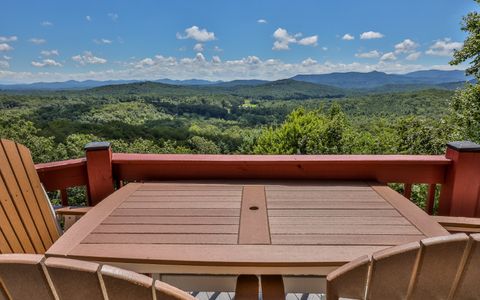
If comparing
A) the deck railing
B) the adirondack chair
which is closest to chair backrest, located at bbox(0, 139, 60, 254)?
the adirondack chair

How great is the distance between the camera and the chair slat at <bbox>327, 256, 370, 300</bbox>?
2.57 feet

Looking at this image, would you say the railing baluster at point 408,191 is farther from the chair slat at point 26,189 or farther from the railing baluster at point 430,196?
the chair slat at point 26,189

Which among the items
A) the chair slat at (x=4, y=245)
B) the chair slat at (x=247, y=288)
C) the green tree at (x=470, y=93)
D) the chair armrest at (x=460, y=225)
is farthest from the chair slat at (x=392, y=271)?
the green tree at (x=470, y=93)

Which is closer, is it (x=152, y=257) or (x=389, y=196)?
(x=152, y=257)

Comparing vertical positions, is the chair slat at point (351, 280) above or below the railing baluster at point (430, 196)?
above

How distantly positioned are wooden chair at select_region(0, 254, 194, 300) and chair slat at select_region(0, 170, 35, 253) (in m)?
0.78

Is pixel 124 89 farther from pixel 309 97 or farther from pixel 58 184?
pixel 58 184

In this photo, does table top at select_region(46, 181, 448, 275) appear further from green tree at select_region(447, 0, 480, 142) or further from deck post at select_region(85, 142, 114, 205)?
green tree at select_region(447, 0, 480, 142)

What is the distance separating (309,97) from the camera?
301 ft

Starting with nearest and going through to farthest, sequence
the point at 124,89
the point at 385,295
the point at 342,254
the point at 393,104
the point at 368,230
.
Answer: the point at 385,295, the point at 342,254, the point at 368,230, the point at 393,104, the point at 124,89

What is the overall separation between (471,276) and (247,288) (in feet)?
2.02

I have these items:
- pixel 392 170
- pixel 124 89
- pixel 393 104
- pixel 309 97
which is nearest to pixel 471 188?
pixel 392 170

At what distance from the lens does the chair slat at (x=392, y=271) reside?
2.43 feet

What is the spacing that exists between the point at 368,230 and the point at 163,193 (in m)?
1.00
